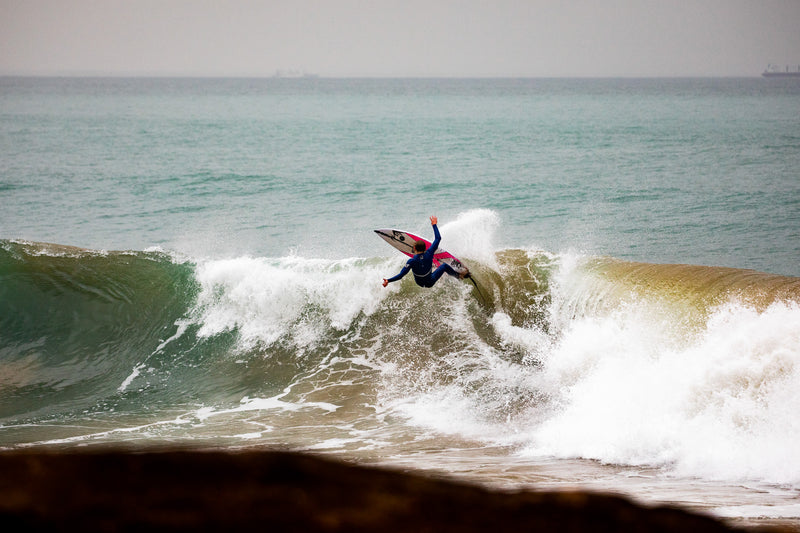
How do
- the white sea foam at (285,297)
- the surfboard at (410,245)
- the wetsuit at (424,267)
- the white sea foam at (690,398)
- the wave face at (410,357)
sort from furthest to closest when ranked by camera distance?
the white sea foam at (285,297), the surfboard at (410,245), the wetsuit at (424,267), the wave face at (410,357), the white sea foam at (690,398)

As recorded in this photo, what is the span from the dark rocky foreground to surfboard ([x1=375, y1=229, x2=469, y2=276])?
42.1ft

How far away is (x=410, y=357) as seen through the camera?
13508 mm

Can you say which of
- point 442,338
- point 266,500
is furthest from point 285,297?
point 266,500

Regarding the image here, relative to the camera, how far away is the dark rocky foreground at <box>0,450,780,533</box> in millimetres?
822

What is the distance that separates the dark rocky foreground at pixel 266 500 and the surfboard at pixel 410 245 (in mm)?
12826

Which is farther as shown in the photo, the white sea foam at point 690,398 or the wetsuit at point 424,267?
the wetsuit at point 424,267

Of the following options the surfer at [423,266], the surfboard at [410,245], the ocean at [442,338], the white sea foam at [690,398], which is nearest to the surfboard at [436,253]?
the surfboard at [410,245]

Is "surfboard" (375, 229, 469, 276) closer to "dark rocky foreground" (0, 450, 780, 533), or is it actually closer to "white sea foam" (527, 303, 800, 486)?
"white sea foam" (527, 303, 800, 486)

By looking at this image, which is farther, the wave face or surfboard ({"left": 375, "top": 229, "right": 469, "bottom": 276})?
surfboard ({"left": 375, "top": 229, "right": 469, "bottom": 276})

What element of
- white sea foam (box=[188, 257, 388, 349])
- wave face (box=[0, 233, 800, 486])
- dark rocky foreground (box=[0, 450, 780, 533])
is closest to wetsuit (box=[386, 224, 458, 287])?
wave face (box=[0, 233, 800, 486])

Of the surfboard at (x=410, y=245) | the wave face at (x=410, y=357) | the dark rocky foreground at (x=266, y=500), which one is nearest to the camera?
the dark rocky foreground at (x=266, y=500)

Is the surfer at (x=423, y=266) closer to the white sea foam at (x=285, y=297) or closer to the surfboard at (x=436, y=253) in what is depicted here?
the surfboard at (x=436, y=253)

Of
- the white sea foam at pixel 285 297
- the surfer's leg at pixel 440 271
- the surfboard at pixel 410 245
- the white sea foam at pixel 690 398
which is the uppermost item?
the surfboard at pixel 410 245

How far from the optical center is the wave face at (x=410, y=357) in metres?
10.0
